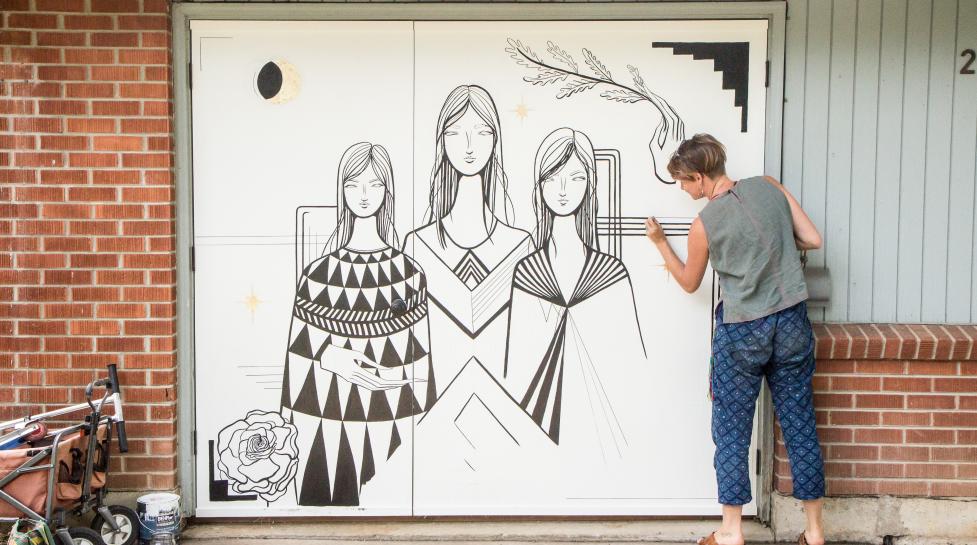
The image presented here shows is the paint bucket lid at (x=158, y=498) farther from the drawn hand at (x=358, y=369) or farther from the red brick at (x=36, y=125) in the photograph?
the red brick at (x=36, y=125)

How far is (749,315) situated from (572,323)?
2.89ft

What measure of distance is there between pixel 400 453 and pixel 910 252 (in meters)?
2.67

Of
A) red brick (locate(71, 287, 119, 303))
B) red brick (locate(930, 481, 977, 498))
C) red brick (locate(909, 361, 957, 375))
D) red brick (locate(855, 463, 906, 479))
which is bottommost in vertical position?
red brick (locate(930, 481, 977, 498))

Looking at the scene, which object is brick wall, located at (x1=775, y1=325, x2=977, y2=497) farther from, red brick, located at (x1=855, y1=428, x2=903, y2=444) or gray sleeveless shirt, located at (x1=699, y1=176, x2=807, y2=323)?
gray sleeveless shirt, located at (x1=699, y1=176, x2=807, y2=323)

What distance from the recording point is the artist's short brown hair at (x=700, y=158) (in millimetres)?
3850

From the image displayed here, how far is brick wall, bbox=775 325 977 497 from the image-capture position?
161 inches

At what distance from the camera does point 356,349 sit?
4.29m

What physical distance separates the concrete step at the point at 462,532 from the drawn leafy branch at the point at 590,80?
6.20 ft

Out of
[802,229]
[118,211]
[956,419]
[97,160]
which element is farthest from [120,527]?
[956,419]

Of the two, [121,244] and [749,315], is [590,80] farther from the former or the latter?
[121,244]

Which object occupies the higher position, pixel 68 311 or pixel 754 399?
pixel 68 311

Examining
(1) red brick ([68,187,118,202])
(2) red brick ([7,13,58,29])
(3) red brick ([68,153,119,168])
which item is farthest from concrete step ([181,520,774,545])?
(2) red brick ([7,13,58,29])

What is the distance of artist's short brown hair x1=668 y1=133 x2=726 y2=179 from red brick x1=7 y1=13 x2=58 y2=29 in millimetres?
2964

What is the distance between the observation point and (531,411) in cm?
430
